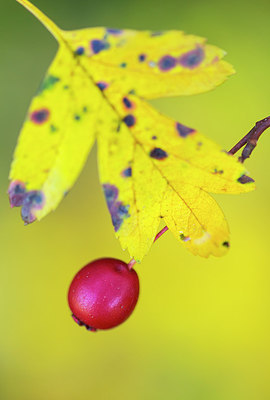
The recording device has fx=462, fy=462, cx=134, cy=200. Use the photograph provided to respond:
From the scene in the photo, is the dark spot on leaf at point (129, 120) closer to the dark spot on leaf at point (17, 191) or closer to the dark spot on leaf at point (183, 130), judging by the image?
the dark spot on leaf at point (183, 130)

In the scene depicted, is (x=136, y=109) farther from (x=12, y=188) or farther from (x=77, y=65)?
(x=12, y=188)

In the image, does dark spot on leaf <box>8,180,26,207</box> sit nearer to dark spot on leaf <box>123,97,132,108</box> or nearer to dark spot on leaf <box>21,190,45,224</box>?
dark spot on leaf <box>21,190,45,224</box>

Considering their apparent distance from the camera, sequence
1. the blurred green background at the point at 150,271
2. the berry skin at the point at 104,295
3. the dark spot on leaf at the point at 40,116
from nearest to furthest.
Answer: the dark spot on leaf at the point at 40,116 → the berry skin at the point at 104,295 → the blurred green background at the point at 150,271

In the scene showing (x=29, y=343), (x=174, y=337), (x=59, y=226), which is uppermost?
(x=59, y=226)

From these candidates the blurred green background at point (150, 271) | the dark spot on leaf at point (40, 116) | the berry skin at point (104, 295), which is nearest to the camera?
the dark spot on leaf at point (40, 116)

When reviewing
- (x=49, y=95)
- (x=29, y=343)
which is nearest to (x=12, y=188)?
(x=49, y=95)

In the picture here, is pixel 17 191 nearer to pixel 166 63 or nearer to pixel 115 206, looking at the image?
pixel 115 206

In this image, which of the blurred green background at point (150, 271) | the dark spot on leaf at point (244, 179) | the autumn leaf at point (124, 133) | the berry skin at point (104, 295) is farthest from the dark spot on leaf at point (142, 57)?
the blurred green background at point (150, 271)
